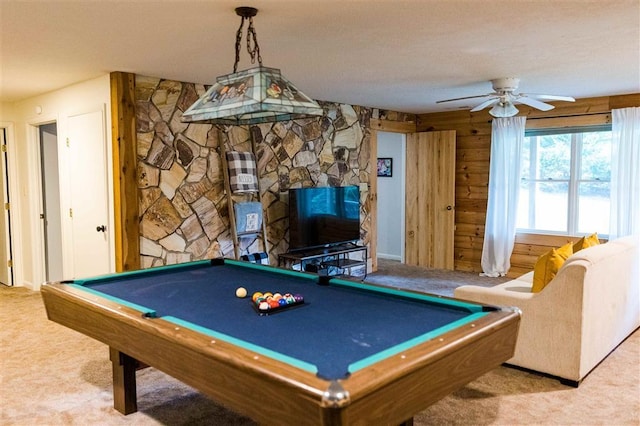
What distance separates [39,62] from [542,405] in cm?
427

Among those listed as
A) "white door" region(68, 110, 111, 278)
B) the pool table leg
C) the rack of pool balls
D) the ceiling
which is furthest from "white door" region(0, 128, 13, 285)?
the rack of pool balls

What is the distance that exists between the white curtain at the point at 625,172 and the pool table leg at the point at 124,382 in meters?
5.22

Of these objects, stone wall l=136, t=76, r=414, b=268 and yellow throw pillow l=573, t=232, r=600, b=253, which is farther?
stone wall l=136, t=76, r=414, b=268

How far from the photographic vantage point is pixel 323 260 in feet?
19.1

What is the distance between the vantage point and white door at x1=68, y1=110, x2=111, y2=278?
4.45 m

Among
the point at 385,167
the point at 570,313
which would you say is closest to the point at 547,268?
the point at 570,313

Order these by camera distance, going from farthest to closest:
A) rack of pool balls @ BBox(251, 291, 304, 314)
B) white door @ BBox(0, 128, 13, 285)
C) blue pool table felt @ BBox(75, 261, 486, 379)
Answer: white door @ BBox(0, 128, 13, 285), rack of pool balls @ BBox(251, 291, 304, 314), blue pool table felt @ BBox(75, 261, 486, 379)

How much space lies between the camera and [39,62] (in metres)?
3.81

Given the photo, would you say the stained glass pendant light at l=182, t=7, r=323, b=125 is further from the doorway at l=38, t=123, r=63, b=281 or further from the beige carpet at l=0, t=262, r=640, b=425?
the doorway at l=38, t=123, r=63, b=281

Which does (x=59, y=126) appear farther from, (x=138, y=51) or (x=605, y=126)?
(x=605, y=126)

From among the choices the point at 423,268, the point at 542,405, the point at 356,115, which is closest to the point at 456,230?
the point at 423,268

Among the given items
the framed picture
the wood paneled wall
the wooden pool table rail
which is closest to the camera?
the wooden pool table rail

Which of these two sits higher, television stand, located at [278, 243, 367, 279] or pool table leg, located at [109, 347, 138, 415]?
television stand, located at [278, 243, 367, 279]

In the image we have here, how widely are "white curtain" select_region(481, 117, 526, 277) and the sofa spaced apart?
107 inches
